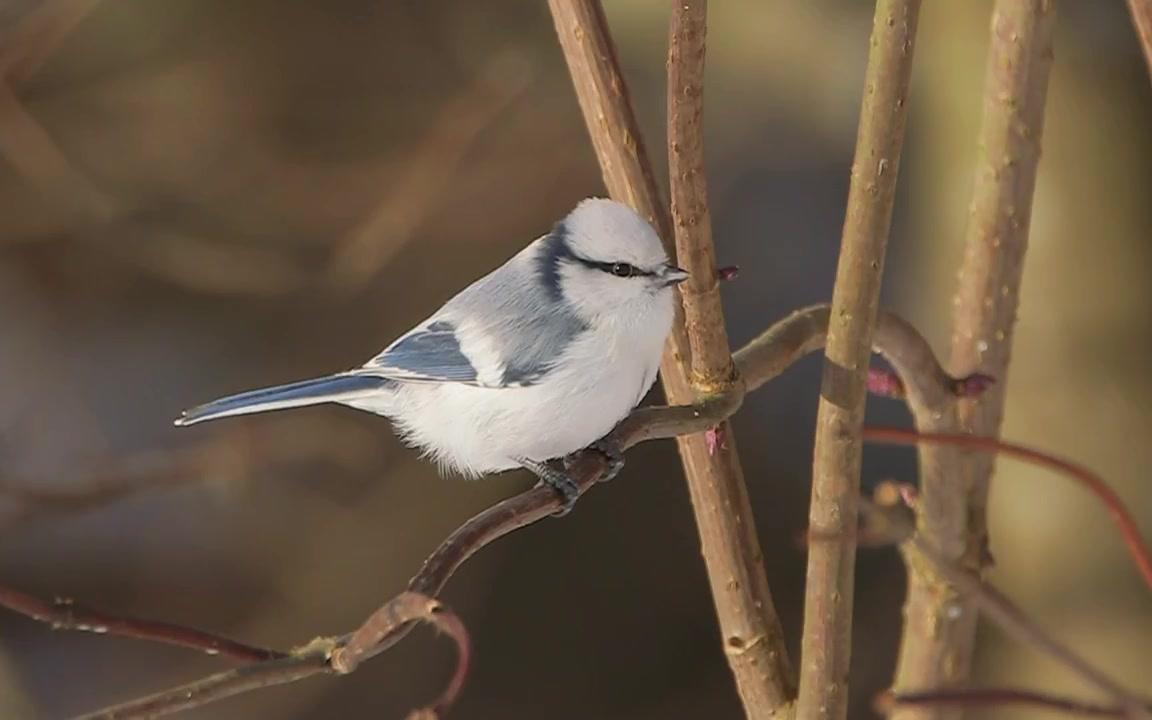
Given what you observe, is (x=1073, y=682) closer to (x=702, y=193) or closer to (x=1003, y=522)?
(x=1003, y=522)

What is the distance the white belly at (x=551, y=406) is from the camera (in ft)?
2.11

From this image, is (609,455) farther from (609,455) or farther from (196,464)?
(196,464)

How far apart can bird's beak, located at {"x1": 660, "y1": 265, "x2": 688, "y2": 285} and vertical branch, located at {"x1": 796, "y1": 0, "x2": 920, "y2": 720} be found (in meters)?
0.08

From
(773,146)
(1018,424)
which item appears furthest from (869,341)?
(773,146)

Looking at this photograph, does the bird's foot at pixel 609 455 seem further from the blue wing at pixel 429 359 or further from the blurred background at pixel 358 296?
the blurred background at pixel 358 296

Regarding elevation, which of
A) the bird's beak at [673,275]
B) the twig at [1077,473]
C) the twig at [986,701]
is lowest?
the twig at [986,701]

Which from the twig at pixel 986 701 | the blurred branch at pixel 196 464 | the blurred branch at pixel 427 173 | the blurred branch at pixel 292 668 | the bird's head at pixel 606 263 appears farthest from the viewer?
the blurred branch at pixel 427 173

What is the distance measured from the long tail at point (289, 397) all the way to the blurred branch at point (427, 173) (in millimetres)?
746

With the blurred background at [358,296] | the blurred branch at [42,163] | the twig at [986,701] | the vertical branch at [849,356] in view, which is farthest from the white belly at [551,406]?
the blurred branch at [42,163]

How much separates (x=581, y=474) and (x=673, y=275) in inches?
4.6

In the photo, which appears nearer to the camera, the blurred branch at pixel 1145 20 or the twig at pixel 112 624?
the twig at pixel 112 624

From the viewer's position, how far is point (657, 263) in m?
0.62

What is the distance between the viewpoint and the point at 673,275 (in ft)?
2.01

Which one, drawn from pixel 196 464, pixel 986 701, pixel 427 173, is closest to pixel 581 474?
pixel 986 701
